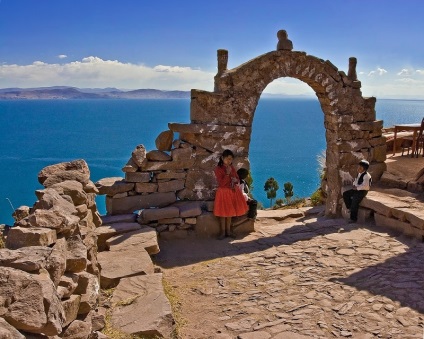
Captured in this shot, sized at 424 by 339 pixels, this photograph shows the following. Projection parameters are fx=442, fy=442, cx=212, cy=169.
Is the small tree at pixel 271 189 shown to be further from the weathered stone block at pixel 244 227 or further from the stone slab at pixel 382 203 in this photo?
the weathered stone block at pixel 244 227

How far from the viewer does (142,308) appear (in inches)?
196

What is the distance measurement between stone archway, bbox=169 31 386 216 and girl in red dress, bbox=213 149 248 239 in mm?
497

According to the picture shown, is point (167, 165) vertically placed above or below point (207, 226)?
above

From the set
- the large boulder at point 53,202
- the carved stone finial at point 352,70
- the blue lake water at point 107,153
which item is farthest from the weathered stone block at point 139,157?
the blue lake water at point 107,153

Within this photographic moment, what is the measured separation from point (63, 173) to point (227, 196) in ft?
11.1

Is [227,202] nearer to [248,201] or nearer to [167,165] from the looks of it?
[248,201]

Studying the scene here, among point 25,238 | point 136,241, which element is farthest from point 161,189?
point 25,238

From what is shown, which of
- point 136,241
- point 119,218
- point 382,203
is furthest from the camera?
point 382,203

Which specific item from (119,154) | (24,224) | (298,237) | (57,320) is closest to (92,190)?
(24,224)

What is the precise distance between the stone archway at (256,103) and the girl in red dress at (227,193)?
50cm

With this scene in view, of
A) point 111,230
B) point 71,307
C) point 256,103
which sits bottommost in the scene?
point 111,230

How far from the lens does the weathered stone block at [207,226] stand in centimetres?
852

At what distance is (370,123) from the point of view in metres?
10.5

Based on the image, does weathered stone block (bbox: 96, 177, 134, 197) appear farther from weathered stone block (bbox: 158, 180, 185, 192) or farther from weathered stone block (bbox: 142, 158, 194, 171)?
weathered stone block (bbox: 158, 180, 185, 192)
